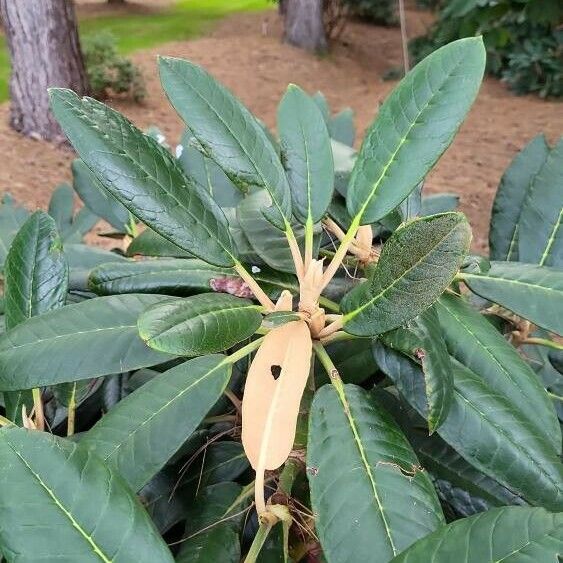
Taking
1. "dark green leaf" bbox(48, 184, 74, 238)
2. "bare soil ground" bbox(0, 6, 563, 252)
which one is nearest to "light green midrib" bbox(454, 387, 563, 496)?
"dark green leaf" bbox(48, 184, 74, 238)

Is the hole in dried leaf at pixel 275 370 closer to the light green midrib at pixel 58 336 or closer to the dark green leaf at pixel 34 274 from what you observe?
the light green midrib at pixel 58 336

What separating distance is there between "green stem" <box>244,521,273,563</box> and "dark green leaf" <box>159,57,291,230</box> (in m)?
0.33

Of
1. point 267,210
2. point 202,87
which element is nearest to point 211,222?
point 267,210

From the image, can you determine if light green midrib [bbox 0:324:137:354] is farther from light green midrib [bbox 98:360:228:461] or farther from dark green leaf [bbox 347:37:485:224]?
dark green leaf [bbox 347:37:485:224]

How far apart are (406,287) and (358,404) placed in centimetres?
15

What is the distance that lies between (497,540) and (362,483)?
0.51ft

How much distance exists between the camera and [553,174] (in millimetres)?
970

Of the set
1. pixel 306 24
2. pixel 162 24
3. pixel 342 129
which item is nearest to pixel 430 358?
pixel 342 129

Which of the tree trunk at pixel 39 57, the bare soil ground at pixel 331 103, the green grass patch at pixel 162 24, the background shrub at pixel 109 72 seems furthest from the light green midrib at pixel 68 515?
the green grass patch at pixel 162 24

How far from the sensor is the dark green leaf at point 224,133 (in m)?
0.78

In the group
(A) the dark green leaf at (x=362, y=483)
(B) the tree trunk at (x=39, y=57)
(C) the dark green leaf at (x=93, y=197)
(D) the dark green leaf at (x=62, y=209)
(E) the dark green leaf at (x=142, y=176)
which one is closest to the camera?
(A) the dark green leaf at (x=362, y=483)

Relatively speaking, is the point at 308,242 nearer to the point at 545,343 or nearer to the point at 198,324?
the point at 198,324

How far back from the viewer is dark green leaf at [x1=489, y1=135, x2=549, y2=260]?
1068 mm

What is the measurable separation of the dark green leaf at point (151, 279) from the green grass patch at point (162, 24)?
23.2ft
